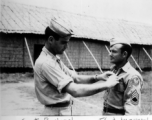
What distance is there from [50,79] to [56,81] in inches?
2.1

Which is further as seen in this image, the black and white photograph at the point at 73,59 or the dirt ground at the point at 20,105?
the dirt ground at the point at 20,105

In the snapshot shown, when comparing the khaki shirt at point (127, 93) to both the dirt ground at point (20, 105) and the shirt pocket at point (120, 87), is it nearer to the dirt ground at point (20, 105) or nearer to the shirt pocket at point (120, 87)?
the shirt pocket at point (120, 87)

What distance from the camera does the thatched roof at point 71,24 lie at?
2410 mm

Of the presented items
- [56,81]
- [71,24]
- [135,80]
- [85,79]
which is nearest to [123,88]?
[135,80]

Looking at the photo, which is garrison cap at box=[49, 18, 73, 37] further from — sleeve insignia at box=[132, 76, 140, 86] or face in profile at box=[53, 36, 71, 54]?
sleeve insignia at box=[132, 76, 140, 86]

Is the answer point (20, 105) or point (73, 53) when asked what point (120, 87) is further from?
point (73, 53)

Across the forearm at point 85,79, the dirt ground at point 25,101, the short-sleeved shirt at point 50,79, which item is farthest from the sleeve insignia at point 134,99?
the dirt ground at point 25,101

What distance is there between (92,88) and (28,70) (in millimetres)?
1753

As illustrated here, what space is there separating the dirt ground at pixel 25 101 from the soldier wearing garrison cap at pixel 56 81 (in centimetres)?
62

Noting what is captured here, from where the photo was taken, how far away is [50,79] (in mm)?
1444

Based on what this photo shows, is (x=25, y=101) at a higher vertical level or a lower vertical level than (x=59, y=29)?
lower

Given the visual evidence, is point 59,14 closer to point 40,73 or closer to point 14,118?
point 40,73

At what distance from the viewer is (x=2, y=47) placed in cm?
254

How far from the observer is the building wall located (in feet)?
8.76
